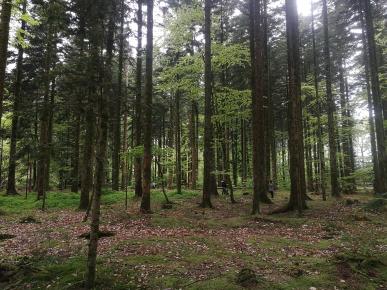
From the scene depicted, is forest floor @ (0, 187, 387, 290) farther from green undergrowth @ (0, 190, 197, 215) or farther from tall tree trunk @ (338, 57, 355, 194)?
tall tree trunk @ (338, 57, 355, 194)

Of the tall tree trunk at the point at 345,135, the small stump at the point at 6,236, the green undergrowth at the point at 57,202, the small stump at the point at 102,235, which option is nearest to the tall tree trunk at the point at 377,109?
the tall tree trunk at the point at 345,135

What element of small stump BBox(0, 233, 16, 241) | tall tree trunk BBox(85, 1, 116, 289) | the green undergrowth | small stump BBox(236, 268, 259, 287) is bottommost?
small stump BBox(236, 268, 259, 287)

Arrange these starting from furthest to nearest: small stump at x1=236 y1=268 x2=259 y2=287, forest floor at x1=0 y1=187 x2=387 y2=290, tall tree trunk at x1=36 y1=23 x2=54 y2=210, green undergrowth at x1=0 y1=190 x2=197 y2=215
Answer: green undergrowth at x1=0 y1=190 x2=197 y2=215
tall tree trunk at x1=36 y1=23 x2=54 y2=210
forest floor at x1=0 y1=187 x2=387 y2=290
small stump at x1=236 y1=268 x2=259 y2=287

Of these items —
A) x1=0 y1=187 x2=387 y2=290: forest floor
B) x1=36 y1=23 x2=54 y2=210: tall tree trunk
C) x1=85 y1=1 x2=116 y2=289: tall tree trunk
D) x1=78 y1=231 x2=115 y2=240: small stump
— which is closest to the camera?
x1=85 y1=1 x2=116 y2=289: tall tree trunk

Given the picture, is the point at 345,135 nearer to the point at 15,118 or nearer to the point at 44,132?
the point at 44,132

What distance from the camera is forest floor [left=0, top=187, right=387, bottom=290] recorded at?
293 inches

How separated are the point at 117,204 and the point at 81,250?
10.4m

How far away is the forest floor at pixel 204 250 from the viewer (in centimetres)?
745

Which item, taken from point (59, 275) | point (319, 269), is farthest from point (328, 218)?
point (59, 275)

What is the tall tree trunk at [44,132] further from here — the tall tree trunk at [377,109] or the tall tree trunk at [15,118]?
the tall tree trunk at [377,109]

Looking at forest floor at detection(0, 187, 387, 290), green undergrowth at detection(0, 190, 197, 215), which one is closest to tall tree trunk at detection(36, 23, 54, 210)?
green undergrowth at detection(0, 190, 197, 215)

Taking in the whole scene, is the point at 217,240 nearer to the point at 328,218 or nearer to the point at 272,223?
the point at 272,223

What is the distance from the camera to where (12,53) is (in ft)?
88.9

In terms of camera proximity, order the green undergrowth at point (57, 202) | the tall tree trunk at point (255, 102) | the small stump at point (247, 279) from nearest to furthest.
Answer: the small stump at point (247, 279)
the tall tree trunk at point (255, 102)
the green undergrowth at point (57, 202)
